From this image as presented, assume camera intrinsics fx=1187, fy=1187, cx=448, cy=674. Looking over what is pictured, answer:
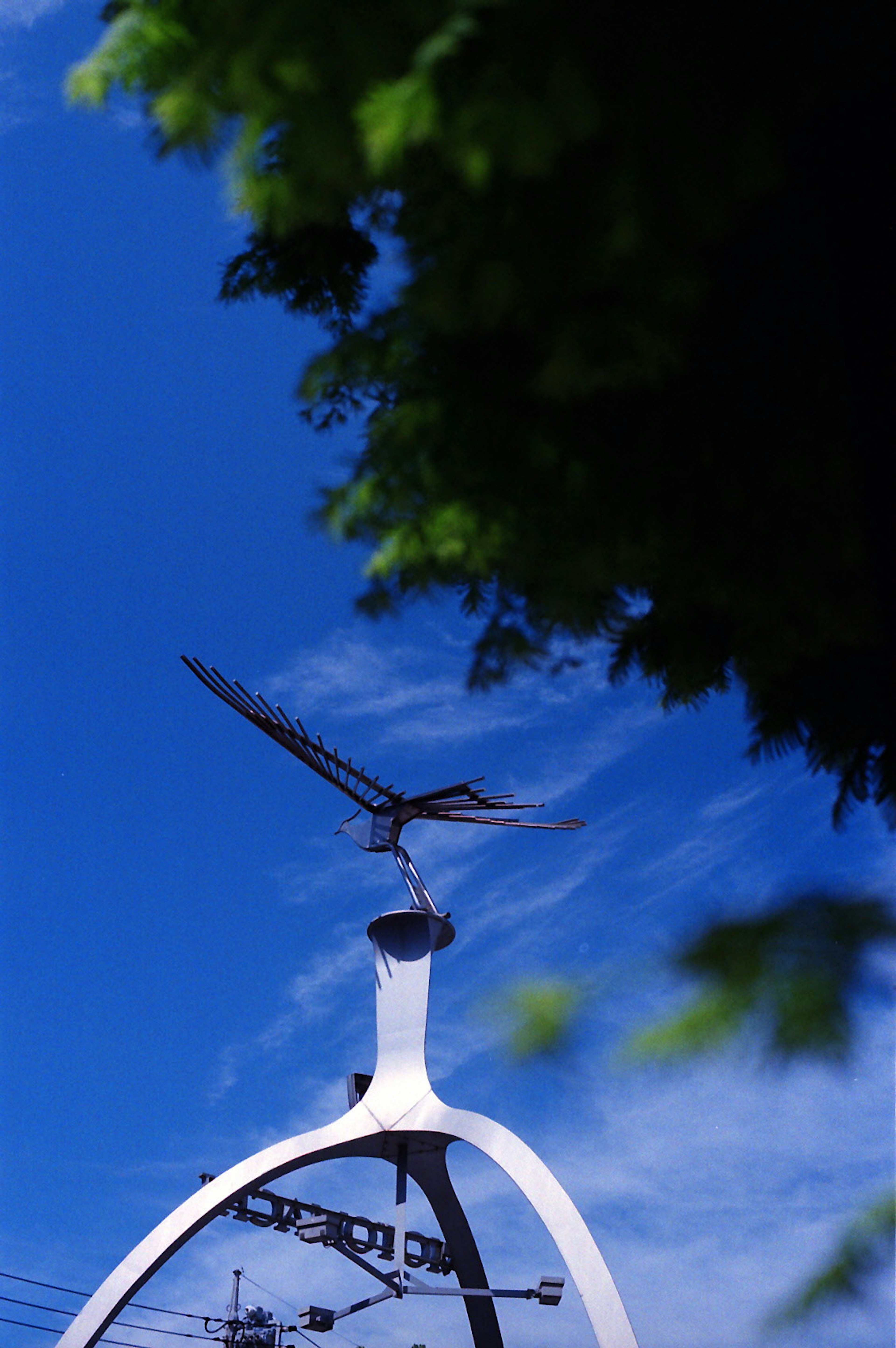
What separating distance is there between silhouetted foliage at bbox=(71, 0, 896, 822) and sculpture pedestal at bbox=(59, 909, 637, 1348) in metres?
8.10

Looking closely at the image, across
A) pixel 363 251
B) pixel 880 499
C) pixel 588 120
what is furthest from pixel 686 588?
pixel 363 251

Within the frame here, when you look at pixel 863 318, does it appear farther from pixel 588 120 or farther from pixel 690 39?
pixel 588 120

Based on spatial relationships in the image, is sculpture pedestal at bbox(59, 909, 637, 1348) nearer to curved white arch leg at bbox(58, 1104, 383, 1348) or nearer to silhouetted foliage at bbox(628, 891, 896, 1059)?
curved white arch leg at bbox(58, 1104, 383, 1348)

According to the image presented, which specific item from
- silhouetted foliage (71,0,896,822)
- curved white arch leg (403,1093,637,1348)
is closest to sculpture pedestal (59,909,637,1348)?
curved white arch leg (403,1093,637,1348)

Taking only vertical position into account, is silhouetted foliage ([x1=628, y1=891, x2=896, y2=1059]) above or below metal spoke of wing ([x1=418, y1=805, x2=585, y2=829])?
below

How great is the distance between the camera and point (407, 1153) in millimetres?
11484

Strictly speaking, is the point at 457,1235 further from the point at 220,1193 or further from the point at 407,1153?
the point at 220,1193

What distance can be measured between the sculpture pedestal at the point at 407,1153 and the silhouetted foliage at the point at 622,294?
810 centimetres

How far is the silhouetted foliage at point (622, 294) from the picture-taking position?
7.50ft

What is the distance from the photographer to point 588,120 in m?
2.13

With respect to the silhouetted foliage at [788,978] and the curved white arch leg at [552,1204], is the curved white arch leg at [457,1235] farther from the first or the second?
the silhouetted foliage at [788,978]

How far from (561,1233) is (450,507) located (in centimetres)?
843

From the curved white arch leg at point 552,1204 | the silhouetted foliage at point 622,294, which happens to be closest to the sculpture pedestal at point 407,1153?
the curved white arch leg at point 552,1204

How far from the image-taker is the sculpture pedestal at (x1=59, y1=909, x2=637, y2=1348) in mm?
10242
